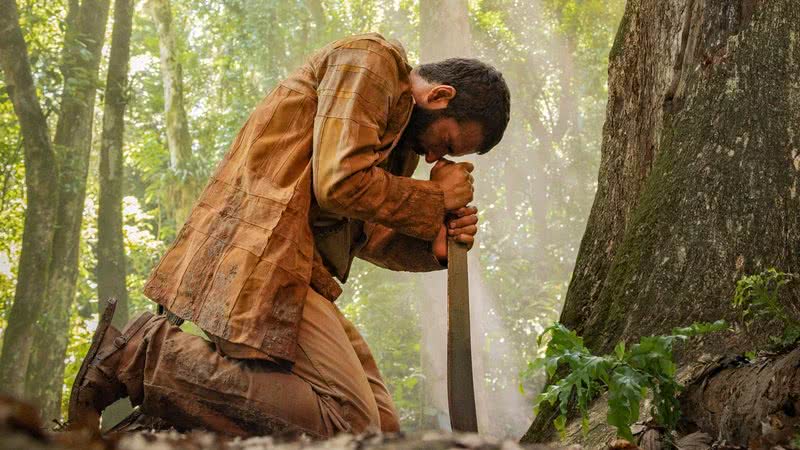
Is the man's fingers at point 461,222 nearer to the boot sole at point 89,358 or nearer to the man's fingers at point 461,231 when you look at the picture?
the man's fingers at point 461,231

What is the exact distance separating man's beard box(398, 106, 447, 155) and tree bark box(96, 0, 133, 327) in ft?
42.9

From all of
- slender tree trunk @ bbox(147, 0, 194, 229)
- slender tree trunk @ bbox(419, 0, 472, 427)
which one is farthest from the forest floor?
slender tree trunk @ bbox(419, 0, 472, 427)

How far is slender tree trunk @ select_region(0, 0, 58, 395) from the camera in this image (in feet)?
44.4

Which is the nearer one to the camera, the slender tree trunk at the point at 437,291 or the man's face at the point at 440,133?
the man's face at the point at 440,133

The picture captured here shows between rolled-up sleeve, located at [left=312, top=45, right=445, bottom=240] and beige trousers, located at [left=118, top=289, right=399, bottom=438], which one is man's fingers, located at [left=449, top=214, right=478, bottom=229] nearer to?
rolled-up sleeve, located at [left=312, top=45, right=445, bottom=240]

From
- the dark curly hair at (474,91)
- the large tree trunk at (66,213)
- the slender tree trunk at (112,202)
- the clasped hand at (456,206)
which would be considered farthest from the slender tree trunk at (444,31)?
the clasped hand at (456,206)

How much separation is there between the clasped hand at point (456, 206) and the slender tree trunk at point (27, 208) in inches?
429

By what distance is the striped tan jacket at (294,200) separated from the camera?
3662mm

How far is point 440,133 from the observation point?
13.4ft

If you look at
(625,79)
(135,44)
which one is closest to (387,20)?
(135,44)

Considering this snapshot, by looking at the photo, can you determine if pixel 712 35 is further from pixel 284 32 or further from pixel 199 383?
pixel 284 32

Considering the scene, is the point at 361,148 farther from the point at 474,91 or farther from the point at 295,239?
the point at 474,91

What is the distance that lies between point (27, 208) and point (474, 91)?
473 inches

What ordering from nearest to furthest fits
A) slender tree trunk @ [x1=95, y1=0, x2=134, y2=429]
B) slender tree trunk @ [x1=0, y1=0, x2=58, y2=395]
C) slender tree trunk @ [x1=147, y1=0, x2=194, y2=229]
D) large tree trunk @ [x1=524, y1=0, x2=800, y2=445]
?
large tree trunk @ [x1=524, y1=0, x2=800, y2=445] → slender tree trunk @ [x1=0, y1=0, x2=58, y2=395] → slender tree trunk @ [x1=95, y1=0, x2=134, y2=429] → slender tree trunk @ [x1=147, y1=0, x2=194, y2=229]
